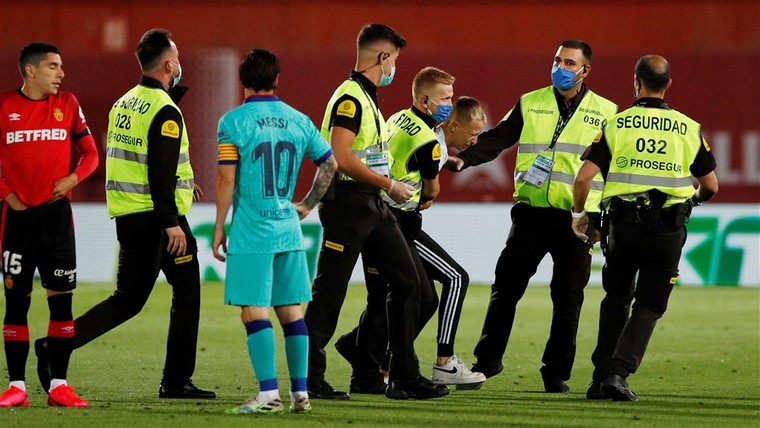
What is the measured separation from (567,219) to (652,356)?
2.31m

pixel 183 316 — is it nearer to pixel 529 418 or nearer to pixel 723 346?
A: pixel 529 418

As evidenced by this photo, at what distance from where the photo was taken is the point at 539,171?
313 inches

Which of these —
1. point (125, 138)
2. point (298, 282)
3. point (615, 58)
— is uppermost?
point (615, 58)

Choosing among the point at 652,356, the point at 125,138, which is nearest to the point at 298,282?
the point at 125,138

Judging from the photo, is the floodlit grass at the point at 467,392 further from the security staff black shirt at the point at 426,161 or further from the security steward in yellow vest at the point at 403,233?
the security staff black shirt at the point at 426,161

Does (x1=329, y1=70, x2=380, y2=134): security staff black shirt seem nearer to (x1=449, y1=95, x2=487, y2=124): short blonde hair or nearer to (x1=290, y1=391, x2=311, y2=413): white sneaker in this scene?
(x1=449, y1=95, x2=487, y2=124): short blonde hair

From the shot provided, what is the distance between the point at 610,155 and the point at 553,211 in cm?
89

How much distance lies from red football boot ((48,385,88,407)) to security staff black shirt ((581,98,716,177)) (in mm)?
2937

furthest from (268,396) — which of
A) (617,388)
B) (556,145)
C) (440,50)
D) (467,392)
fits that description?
(440,50)

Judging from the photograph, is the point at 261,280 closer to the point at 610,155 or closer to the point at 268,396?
the point at 268,396

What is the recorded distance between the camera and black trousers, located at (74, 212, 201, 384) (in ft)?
23.7

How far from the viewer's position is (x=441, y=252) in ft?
25.8

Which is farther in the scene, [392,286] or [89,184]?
[89,184]

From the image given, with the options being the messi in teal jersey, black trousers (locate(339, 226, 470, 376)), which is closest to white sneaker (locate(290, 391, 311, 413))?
the messi in teal jersey
